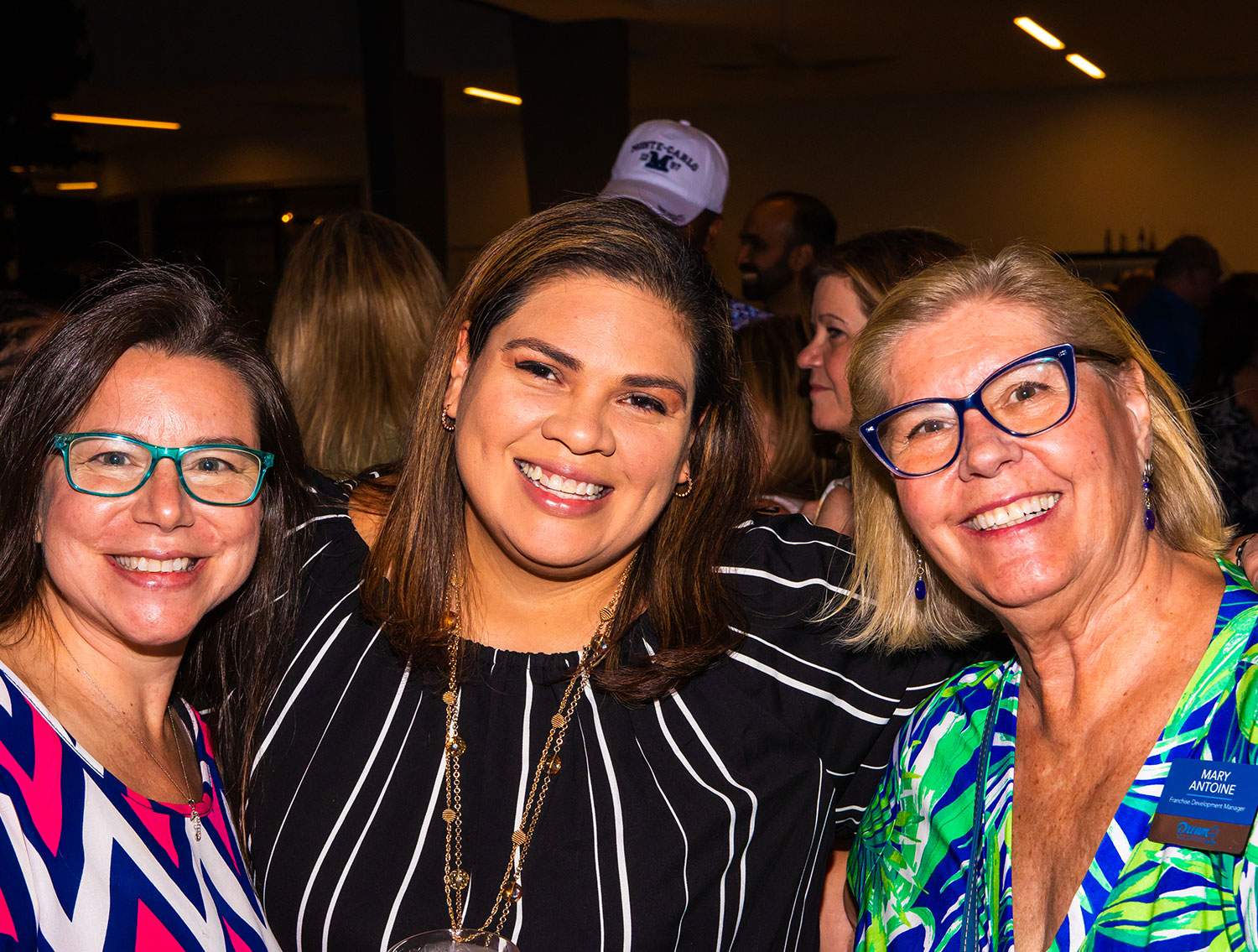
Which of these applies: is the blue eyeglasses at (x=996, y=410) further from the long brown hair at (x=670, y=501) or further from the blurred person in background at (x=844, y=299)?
the blurred person in background at (x=844, y=299)

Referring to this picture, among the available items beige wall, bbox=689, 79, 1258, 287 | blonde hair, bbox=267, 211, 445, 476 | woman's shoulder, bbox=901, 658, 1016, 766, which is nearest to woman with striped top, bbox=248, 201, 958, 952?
woman's shoulder, bbox=901, 658, 1016, 766

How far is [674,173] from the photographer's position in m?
4.41

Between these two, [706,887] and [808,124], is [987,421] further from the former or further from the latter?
[808,124]

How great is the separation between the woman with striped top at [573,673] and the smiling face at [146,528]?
1.09 ft

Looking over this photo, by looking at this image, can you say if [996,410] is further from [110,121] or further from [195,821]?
[110,121]

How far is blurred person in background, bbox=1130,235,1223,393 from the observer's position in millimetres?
6656

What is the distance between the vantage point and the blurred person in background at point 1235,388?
180 inches

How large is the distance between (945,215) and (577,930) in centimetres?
1177

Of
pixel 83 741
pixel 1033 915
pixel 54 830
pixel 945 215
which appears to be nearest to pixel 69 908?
pixel 54 830

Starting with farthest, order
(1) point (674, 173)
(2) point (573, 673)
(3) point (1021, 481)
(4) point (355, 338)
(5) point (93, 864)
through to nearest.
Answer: (1) point (674, 173), (4) point (355, 338), (2) point (573, 673), (3) point (1021, 481), (5) point (93, 864)

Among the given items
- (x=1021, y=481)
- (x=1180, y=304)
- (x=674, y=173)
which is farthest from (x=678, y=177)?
(x=1180, y=304)

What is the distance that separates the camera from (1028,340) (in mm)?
1751

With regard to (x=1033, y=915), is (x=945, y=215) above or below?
above

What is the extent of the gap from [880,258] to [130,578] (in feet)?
6.77
